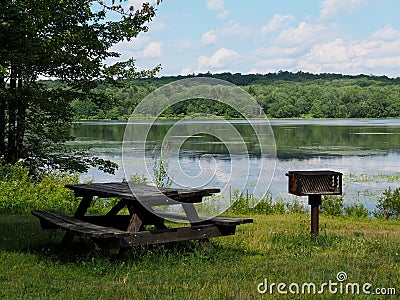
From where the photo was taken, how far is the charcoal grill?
6895 millimetres

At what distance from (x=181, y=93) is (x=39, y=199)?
5.06m

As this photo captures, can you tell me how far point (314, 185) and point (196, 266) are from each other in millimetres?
2154

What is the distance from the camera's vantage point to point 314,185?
6949mm

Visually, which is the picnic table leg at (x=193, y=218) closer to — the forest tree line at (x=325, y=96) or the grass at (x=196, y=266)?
the grass at (x=196, y=266)

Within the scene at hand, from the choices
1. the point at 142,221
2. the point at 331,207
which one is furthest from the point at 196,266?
the point at 331,207

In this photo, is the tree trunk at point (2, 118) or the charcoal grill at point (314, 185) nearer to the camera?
the charcoal grill at point (314, 185)

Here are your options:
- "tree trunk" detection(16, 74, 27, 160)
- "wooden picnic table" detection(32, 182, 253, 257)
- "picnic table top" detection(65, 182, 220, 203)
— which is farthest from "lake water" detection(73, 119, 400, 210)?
"tree trunk" detection(16, 74, 27, 160)

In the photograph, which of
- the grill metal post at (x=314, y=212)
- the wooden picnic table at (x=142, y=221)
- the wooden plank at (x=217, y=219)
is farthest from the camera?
the grill metal post at (x=314, y=212)

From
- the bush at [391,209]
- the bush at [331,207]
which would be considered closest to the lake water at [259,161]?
the bush at [331,207]

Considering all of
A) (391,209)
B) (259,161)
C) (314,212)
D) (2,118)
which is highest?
(2,118)

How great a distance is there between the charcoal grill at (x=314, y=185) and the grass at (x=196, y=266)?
441 millimetres

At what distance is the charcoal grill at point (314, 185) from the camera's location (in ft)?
22.6

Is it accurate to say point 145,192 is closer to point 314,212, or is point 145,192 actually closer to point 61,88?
point 314,212

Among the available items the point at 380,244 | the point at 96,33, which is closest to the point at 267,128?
the point at 380,244
